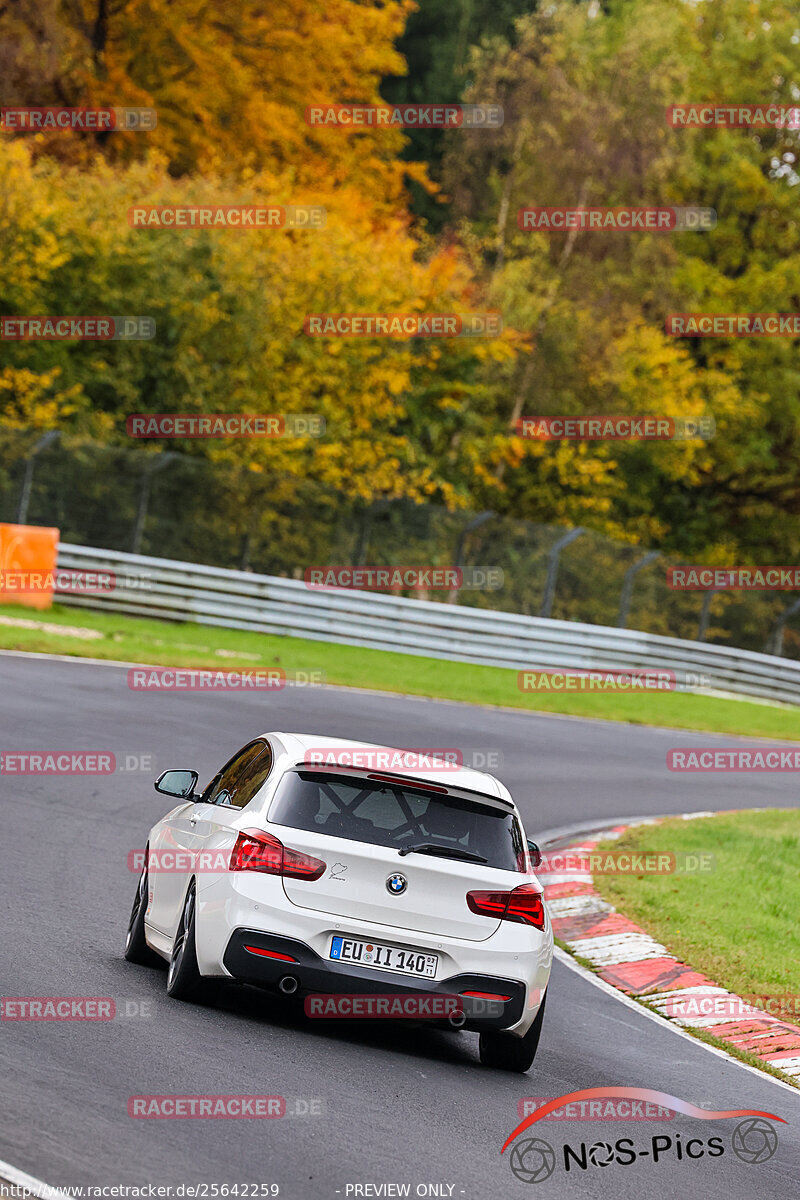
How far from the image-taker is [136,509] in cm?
2869

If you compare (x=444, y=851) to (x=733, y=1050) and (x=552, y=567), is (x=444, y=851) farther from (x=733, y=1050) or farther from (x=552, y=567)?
(x=552, y=567)

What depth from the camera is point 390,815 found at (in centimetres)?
759

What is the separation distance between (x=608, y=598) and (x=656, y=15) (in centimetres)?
2666

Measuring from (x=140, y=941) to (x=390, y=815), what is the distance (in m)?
1.66

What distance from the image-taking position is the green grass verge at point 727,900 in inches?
423

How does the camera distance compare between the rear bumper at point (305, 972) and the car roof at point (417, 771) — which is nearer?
the rear bumper at point (305, 972)

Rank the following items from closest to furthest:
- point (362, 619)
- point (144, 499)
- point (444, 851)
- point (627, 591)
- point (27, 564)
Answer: point (444, 851) → point (27, 564) → point (144, 499) → point (362, 619) → point (627, 591)

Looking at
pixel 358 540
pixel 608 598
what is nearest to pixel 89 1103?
pixel 358 540

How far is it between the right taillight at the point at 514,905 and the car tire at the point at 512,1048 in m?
0.42

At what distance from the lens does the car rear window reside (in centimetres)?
748

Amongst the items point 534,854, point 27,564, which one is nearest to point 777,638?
point 27,564

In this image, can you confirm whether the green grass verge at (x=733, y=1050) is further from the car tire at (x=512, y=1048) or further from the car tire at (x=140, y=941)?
the car tire at (x=140, y=941)

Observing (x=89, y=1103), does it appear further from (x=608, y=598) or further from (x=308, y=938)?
(x=608, y=598)

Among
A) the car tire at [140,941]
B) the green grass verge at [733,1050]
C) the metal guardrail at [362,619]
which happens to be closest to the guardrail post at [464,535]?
the metal guardrail at [362,619]
